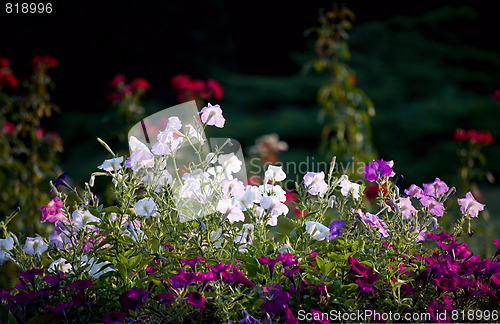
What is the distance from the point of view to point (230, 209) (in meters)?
1.26

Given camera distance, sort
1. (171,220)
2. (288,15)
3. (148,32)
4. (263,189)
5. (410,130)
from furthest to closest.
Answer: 1. (288,15)
2. (148,32)
3. (410,130)
4. (263,189)
5. (171,220)

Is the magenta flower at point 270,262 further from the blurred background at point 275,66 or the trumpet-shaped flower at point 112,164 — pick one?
the blurred background at point 275,66

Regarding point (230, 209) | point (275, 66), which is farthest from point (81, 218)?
point (275, 66)

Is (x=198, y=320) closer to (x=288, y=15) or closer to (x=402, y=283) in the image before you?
(x=402, y=283)

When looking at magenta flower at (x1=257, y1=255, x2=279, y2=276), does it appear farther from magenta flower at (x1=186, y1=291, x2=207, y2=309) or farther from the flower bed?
magenta flower at (x1=186, y1=291, x2=207, y2=309)

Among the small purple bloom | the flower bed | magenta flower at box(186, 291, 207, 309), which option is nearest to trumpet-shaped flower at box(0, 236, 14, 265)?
the flower bed

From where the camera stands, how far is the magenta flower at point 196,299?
110cm

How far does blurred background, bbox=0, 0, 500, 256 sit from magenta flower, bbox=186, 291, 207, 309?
22.6 ft

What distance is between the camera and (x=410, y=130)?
8.75 meters

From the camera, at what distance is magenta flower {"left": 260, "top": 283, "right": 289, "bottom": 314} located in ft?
3.66

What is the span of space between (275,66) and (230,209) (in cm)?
962

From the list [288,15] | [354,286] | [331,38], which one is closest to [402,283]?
[354,286]

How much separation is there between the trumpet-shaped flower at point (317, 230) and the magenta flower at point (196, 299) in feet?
1.06

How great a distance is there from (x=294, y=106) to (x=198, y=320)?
8747mm
